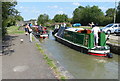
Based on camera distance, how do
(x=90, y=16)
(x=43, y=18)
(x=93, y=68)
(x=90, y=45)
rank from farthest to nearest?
(x=43, y=18)
(x=90, y=16)
(x=90, y=45)
(x=93, y=68)

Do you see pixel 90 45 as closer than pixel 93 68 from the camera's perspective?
No

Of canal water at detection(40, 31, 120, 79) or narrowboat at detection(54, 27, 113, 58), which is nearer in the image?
canal water at detection(40, 31, 120, 79)

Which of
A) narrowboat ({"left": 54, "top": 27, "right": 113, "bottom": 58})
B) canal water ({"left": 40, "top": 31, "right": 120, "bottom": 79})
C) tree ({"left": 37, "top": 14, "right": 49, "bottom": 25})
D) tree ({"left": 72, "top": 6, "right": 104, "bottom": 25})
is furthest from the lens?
tree ({"left": 37, "top": 14, "right": 49, "bottom": 25})

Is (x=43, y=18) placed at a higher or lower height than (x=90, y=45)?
higher

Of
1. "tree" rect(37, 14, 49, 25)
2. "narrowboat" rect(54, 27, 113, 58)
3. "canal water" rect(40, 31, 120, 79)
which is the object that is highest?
"tree" rect(37, 14, 49, 25)

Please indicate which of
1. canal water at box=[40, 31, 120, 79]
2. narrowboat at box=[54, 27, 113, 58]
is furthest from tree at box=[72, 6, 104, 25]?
canal water at box=[40, 31, 120, 79]

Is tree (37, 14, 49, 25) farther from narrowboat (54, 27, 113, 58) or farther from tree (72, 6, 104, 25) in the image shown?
narrowboat (54, 27, 113, 58)

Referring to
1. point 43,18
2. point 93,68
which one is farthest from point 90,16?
point 93,68

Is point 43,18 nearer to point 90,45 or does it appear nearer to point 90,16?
point 90,16

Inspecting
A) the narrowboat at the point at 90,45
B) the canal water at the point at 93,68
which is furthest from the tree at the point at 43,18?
the canal water at the point at 93,68

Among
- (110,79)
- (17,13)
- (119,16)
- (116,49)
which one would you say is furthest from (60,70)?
(119,16)

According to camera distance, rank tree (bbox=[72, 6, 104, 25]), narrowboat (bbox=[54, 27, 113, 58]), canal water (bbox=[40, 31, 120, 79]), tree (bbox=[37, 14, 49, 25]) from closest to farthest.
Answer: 1. canal water (bbox=[40, 31, 120, 79])
2. narrowboat (bbox=[54, 27, 113, 58])
3. tree (bbox=[72, 6, 104, 25])
4. tree (bbox=[37, 14, 49, 25])

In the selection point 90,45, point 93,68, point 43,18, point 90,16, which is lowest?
point 93,68

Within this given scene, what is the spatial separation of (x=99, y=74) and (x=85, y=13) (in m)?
55.6
